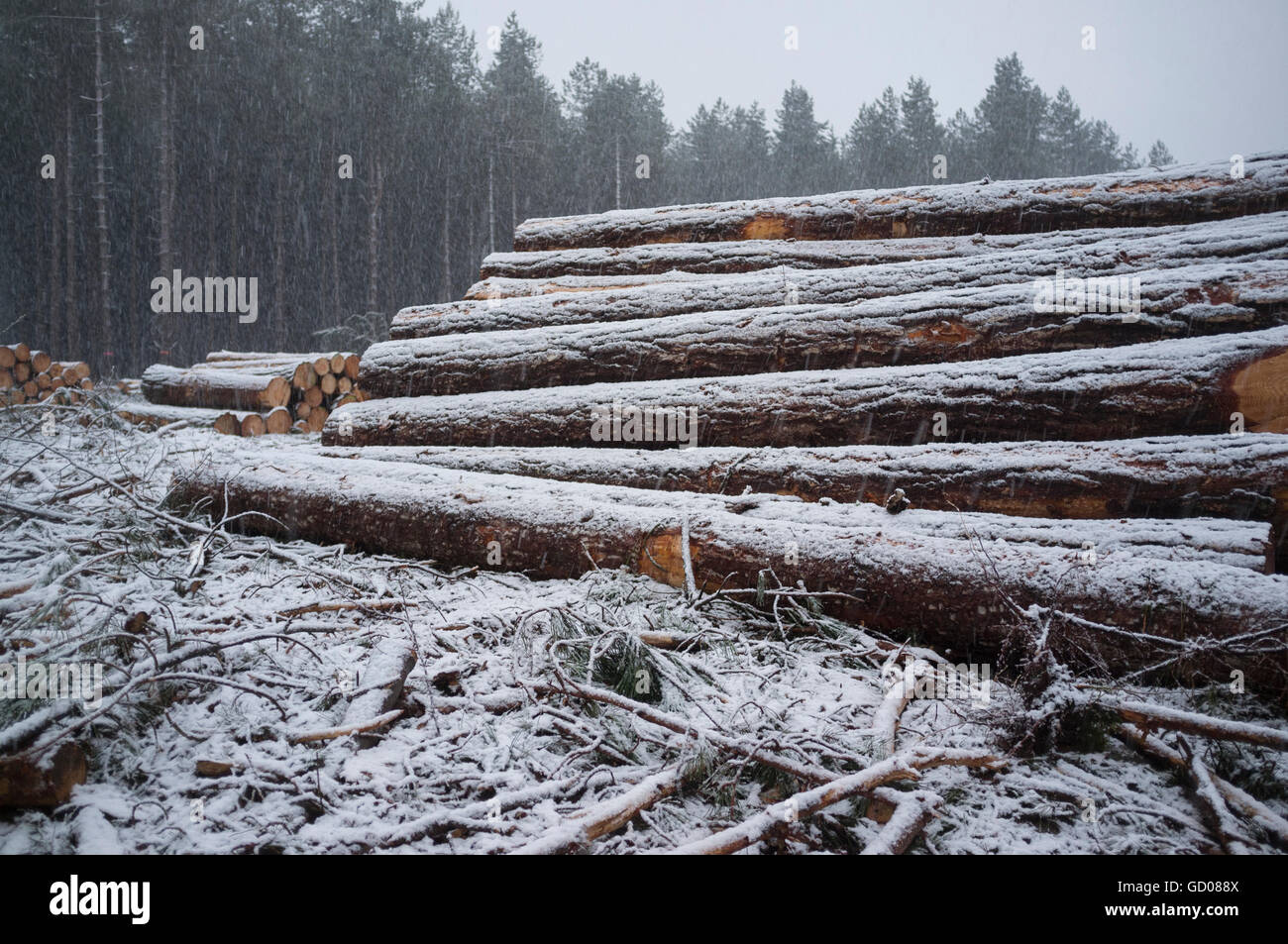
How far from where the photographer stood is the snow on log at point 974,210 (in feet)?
17.4

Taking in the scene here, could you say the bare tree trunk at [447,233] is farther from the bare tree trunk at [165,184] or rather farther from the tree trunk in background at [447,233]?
the bare tree trunk at [165,184]

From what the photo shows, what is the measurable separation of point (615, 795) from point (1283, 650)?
8.16ft

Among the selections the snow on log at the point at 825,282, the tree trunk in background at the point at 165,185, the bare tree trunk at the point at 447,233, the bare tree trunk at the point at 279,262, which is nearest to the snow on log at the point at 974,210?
the snow on log at the point at 825,282

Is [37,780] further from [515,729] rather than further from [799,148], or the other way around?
[799,148]

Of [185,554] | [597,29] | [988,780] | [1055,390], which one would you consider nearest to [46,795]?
[185,554]

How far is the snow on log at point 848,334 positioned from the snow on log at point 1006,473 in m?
0.95

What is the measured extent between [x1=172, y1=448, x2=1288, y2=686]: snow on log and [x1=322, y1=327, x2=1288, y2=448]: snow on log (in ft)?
2.54

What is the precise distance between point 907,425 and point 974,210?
3.10m

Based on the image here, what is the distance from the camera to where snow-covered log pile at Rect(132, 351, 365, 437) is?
27.7ft

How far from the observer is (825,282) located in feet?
17.6

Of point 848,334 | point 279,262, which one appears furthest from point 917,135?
point 848,334

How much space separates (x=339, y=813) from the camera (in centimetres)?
196

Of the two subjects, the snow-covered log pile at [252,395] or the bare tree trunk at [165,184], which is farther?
the bare tree trunk at [165,184]
